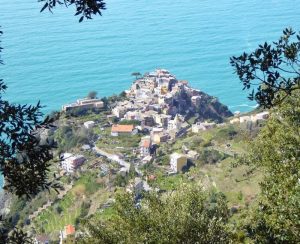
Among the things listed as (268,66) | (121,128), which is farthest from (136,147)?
(268,66)

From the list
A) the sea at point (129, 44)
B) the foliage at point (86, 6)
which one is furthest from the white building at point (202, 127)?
the foliage at point (86, 6)

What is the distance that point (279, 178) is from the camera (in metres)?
5.52

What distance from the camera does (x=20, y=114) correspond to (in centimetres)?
264

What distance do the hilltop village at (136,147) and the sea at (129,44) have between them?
21.2 ft

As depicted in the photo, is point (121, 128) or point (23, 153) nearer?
point (23, 153)

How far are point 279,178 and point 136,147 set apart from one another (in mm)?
31104

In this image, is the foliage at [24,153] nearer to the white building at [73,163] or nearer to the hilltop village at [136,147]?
the hilltop village at [136,147]

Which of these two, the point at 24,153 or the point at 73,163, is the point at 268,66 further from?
the point at 73,163

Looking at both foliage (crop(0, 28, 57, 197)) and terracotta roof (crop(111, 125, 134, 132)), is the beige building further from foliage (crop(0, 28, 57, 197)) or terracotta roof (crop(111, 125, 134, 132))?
foliage (crop(0, 28, 57, 197))

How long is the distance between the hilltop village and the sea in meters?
6.45

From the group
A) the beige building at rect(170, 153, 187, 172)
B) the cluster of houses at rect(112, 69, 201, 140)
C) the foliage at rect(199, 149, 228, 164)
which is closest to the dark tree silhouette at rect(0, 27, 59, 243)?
the foliage at rect(199, 149, 228, 164)

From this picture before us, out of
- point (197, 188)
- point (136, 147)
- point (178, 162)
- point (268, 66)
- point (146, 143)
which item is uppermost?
point (268, 66)

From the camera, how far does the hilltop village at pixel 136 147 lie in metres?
27.2

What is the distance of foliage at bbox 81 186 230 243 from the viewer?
545cm
